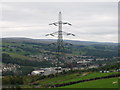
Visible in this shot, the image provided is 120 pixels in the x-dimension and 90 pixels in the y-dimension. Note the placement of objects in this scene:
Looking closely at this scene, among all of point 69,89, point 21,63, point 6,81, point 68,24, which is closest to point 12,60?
point 21,63

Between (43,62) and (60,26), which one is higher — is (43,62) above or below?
below

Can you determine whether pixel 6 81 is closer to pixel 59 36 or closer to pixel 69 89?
pixel 59 36

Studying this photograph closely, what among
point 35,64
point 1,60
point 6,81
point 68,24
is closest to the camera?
point 68,24

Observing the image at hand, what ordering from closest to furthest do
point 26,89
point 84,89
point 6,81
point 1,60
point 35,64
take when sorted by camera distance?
point 84,89 → point 26,89 → point 6,81 → point 35,64 → point 1,60

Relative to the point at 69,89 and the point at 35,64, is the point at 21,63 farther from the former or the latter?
the point at 69,89

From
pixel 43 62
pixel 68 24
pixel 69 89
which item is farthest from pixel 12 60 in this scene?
pixel 69 89

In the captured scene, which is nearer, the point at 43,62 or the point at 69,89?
the point at 69,89

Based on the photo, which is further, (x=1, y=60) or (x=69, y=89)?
(x=1, y=60)

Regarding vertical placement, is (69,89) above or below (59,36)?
below

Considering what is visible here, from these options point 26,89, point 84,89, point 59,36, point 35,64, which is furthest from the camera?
point 35,64
